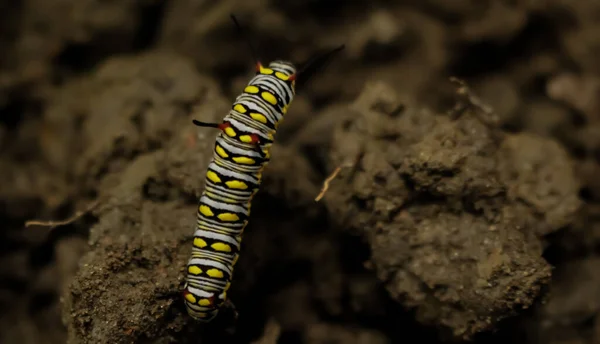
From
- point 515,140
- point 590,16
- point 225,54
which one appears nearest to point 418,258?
point 515,140

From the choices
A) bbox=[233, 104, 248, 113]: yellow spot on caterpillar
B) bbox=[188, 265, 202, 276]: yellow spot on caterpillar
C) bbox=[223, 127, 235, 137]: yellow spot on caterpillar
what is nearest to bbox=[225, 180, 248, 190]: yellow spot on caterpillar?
bbox=[223, 127, 235, 137]: yellow spot on caterpillar

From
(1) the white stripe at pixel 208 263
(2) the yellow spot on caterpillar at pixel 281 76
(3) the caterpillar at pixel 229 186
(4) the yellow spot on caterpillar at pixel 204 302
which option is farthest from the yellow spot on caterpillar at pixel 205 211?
(2) the yellow spot on caterpillar at pixel 281 76

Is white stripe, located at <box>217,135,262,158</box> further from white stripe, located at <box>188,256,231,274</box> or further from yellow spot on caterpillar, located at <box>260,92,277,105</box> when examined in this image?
white stripe, located at <box>188,256,231,274</box>

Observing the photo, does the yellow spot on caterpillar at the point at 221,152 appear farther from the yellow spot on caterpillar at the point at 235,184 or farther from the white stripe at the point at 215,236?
the white stripe at the point at 215,236

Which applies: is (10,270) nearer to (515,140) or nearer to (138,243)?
(138,243)

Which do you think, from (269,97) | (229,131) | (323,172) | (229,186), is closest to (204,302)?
(229,186)

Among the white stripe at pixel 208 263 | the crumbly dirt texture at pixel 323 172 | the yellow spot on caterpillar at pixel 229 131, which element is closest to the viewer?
the yellow spot on caterpillar at pixel 229 131
